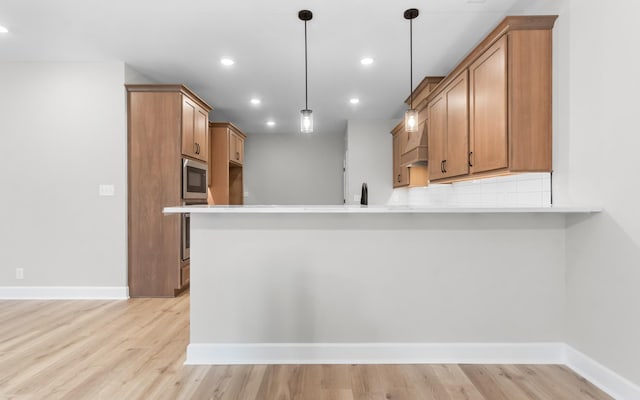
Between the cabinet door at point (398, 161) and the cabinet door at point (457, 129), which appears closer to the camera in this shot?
the cabinet door at point (457, 129)

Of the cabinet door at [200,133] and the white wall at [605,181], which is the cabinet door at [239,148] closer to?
the cabinet door at [200,133]

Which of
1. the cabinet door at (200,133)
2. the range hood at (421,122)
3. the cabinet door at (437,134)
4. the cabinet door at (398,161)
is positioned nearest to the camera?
the cabinet door at (437,134)

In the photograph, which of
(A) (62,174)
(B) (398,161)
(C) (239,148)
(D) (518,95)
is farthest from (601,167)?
(C) (239,148)

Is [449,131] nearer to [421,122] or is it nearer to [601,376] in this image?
[421,122]

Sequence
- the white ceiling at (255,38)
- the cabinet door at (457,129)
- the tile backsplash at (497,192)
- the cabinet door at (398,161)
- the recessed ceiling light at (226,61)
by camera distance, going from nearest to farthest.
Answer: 1. the tile backsplash at (497,192)
2. the white ceiling at (255,38)
3. the cabinet door at (457,129)
4. the recessed ceiling light at (226,61)
5. the cabinet door at (398,161)

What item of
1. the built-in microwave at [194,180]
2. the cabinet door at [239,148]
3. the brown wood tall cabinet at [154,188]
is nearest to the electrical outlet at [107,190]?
the brown wood tall cabinet at [154,188]

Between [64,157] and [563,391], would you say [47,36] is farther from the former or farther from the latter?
[563,391]

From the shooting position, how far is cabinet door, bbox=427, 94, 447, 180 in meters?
3.36

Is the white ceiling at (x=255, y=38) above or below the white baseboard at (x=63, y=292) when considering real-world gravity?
above

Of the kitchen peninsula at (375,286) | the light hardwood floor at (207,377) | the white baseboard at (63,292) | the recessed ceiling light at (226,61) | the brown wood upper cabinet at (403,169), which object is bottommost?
the light hardwood floor at (207,377)

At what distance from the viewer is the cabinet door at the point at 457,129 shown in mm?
2846

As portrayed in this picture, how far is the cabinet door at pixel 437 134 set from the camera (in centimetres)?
336

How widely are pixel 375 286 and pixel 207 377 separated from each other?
1.15 metres

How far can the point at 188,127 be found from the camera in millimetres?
3943
